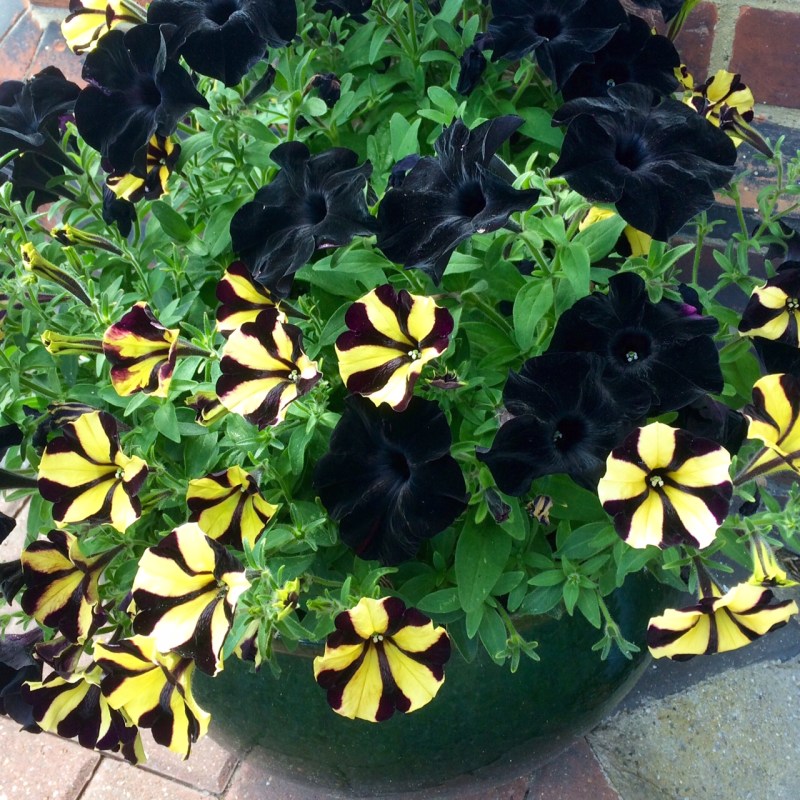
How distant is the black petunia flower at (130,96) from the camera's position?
0.61 m

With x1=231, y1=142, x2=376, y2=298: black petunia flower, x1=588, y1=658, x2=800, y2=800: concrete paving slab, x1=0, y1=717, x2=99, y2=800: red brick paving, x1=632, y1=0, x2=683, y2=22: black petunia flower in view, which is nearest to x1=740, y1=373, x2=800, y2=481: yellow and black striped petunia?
x1=231, y1=142, x2=376, y2=298: black petunia flower

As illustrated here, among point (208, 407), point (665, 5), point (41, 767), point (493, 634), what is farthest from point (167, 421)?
point (41, 767)

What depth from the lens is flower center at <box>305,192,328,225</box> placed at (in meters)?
0.59

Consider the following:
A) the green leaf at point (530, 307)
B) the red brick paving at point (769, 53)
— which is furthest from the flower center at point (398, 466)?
the red brick paving at point (769, 53)

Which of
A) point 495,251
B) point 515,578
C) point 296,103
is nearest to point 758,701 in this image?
point 515,578

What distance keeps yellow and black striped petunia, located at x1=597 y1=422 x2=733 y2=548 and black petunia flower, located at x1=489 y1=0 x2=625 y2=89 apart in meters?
0.29

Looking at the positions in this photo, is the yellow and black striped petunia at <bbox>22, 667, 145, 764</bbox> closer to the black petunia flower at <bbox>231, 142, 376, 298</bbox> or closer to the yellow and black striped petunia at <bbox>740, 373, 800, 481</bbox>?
the black petunia flower at <bbox>231, 142, 376, 298</bbox>

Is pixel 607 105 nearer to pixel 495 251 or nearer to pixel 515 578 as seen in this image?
pixel 495 251

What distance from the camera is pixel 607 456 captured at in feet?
1.71

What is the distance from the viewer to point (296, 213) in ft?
1.96

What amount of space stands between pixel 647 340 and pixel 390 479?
178 millimetres

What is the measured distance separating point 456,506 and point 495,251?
172 mm

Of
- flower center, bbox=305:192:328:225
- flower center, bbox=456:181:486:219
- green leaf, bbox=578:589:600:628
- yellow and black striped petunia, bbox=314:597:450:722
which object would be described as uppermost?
flower center, bbox=456:181:486:219

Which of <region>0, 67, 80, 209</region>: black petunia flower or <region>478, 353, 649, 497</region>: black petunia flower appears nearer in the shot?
<region>478, 353, 649, 497</region>: black petunia flower
